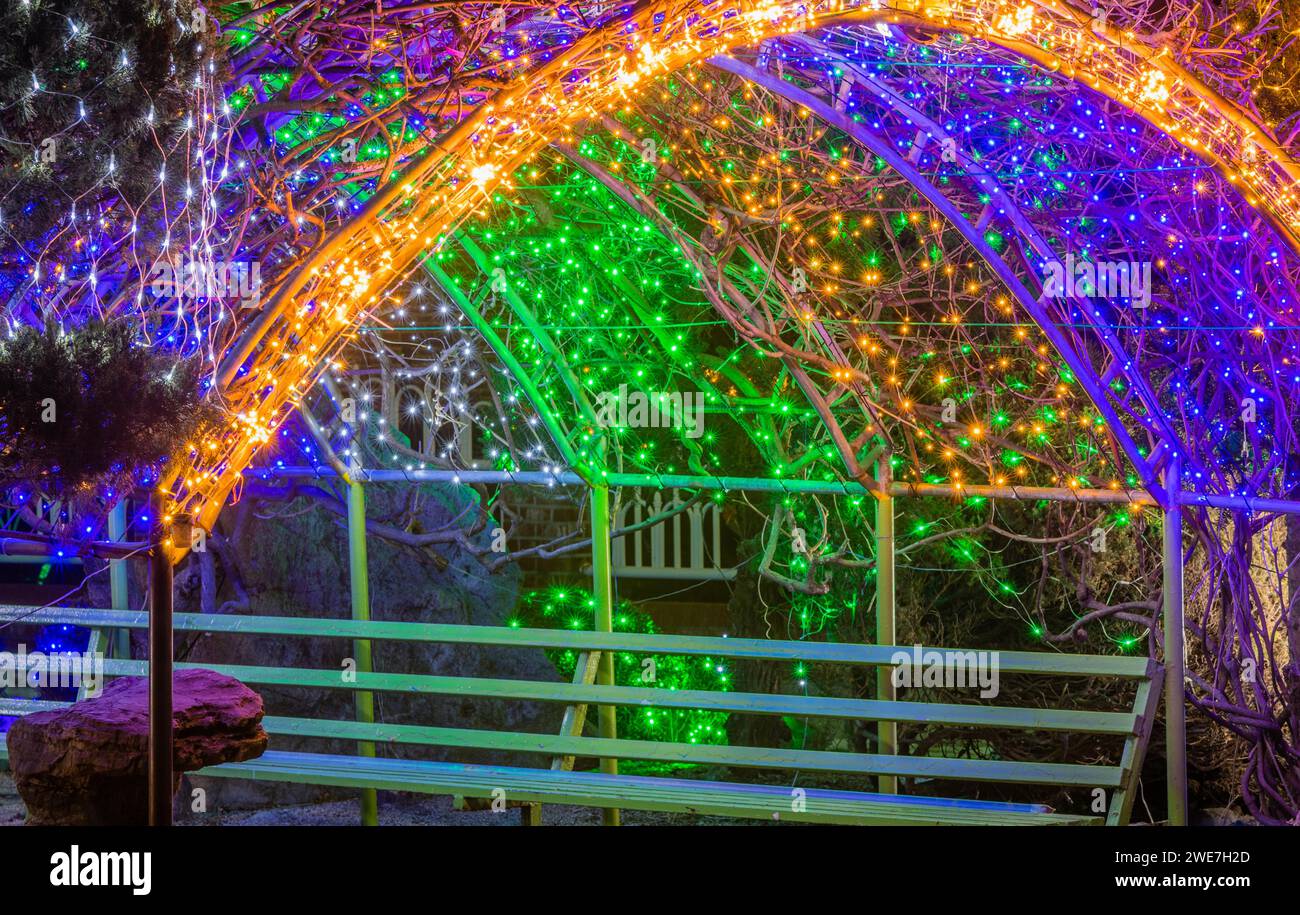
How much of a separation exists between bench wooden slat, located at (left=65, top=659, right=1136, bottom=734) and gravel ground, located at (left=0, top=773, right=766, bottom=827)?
1009mm

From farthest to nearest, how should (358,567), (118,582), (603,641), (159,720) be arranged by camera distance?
(118,582) → (358,567) → (603,641) → (159,720)

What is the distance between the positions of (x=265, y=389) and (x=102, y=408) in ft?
2.50

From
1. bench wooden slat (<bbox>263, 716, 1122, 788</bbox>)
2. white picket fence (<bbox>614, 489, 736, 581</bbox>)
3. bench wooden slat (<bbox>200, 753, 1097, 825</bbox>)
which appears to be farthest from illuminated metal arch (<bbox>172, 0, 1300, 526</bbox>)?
white picket fence (<bbox>614, 489, 736, 581</bbox>)

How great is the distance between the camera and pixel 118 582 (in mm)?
6922

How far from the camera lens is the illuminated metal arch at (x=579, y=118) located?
4.22 meters

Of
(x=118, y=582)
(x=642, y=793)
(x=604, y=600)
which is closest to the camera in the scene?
(x=642, y=793)

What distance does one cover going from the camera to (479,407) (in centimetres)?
841

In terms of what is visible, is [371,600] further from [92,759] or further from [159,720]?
[159,720]

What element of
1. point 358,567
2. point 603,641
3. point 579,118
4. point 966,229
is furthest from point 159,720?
point 966,229

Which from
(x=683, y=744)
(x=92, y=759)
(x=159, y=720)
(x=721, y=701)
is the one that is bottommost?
(x=683, y=744)

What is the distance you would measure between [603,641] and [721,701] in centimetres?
66

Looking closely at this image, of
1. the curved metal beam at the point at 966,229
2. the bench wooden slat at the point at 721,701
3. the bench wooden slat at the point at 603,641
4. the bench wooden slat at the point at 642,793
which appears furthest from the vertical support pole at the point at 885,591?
the curved metal beam at the point at 966,229

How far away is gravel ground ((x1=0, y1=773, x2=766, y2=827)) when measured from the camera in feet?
23.1

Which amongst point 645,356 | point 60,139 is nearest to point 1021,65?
point 645,356
